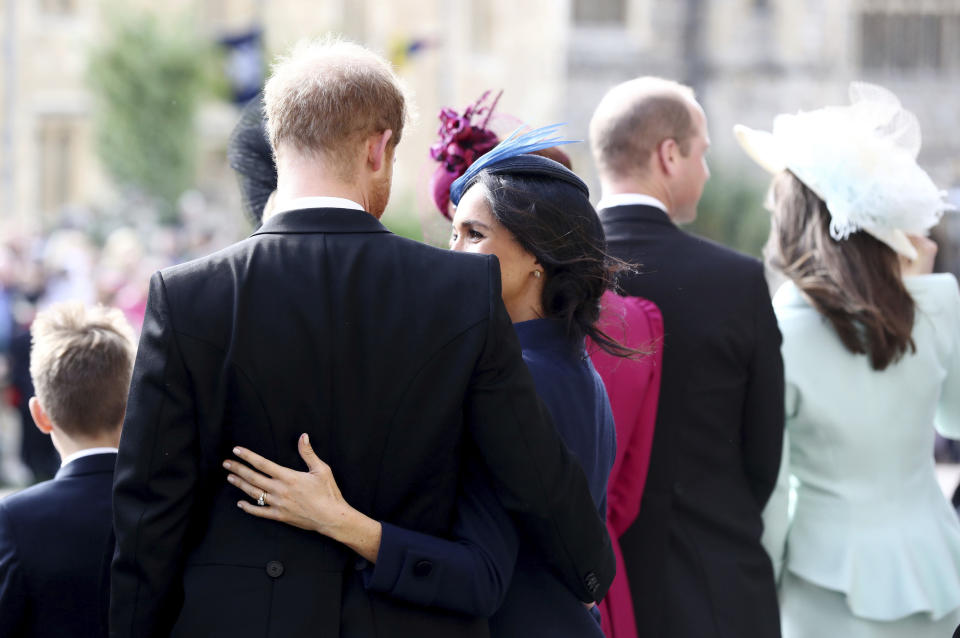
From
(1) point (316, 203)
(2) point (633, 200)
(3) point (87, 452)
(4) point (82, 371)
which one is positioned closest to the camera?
(1) point (316, 203)

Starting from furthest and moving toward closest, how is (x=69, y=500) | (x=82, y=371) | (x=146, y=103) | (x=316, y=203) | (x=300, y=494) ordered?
(x=146, y=103) → (x=82, y=371) → (x=69, y=500) → (x=316, y=203) → (x=300, y=494)

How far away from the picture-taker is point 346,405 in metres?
2.17

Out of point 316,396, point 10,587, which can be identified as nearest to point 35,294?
point 10,587

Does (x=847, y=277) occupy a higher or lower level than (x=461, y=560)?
higher

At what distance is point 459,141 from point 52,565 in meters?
1.48

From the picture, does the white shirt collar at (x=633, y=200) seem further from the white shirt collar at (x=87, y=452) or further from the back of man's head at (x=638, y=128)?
the white shirt collar at (x=87, y=452)

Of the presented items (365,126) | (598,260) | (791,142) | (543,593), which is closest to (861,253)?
(791,142)

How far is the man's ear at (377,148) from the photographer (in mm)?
2297

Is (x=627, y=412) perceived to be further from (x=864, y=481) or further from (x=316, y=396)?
(x=316, y=396)

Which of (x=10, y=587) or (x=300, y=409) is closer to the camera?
(x=300, y=409)

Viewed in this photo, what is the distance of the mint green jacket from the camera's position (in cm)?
350

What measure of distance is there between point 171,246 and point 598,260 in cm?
1261

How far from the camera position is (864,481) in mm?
3559

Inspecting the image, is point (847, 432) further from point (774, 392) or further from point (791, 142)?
point (791, 142)
